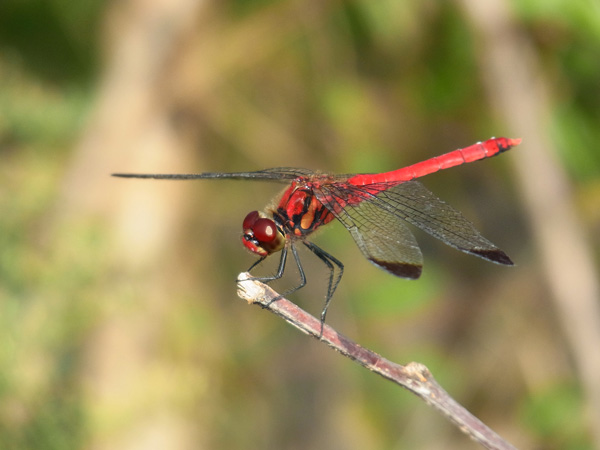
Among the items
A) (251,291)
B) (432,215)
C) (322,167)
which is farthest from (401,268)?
(322,167)

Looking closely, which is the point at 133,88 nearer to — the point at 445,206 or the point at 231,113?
the point at 231,113

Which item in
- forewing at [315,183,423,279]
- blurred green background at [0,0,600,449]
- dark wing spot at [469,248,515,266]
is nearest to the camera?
dark wing spot at [469,248,515,266]

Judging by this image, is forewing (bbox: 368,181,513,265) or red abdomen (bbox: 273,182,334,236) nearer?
forewing (bbox: 368,181,513,265)

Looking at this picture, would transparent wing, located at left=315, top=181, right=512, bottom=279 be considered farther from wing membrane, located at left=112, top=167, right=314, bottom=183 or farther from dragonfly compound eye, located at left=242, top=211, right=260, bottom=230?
dragonfly compound eye, located at left=242, top=211, right=260, bottom=230

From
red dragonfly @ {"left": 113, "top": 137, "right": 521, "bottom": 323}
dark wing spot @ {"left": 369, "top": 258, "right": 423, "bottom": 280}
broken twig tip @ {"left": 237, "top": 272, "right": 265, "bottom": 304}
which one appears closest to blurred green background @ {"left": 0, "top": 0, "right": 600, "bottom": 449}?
red dragonfly @ {"left": 113, "top": 137, "right": 521, "bottom": 323}

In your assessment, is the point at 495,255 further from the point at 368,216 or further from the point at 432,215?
the point at 368,216

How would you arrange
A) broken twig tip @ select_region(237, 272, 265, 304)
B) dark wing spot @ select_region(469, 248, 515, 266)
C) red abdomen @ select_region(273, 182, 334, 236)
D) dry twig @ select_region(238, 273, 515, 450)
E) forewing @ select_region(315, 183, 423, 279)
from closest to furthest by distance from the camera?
dry twig @ select_region(238, 273, 515, 450), broken twig tip @ select_region(237, 272, 265, 304), dark wing spot @ select_region(469, 248, 515, 266), forewing @ select_region(315, 183, 423, 279), red abdomen @ select_region(273, 182, 334, 236)
